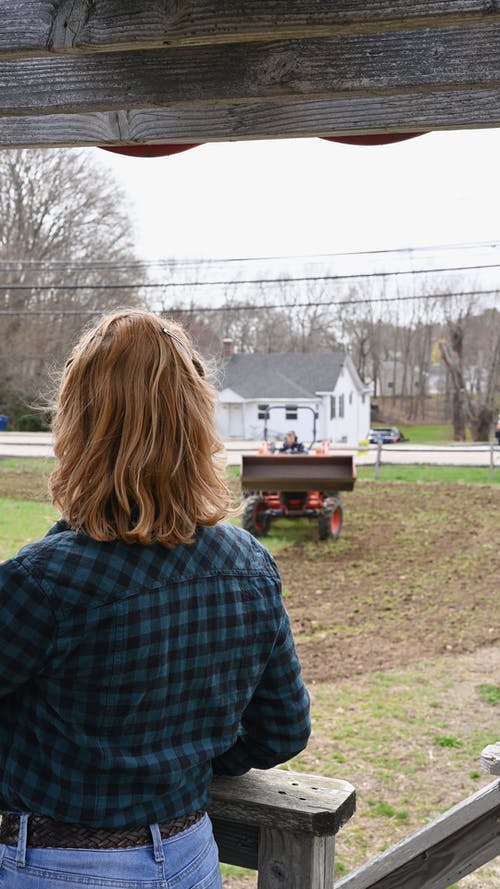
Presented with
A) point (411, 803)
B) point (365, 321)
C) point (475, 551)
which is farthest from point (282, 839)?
point (365, 321)

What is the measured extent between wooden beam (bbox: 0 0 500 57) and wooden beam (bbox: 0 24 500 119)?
139 mm

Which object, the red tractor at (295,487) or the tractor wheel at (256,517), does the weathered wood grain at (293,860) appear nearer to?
the red tractor at (295,487)

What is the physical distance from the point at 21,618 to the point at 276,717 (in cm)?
51

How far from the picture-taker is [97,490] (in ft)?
4.40

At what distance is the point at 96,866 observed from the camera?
131cm

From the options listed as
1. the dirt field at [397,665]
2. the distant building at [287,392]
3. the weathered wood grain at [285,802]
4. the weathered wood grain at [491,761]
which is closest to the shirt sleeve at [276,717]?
the weathered wood grain at [285,802]

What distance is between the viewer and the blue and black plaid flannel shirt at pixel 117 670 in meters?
1.27

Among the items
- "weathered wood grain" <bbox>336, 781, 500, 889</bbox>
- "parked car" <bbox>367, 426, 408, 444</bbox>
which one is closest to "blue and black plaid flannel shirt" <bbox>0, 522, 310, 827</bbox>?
"weathered wood grain" <bbox>336, 781, 500, 889</bbox>

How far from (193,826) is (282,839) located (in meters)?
0.24

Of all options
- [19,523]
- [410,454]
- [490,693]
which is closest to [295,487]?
[19,523]

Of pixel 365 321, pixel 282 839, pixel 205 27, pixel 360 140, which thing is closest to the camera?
pixel 205 27

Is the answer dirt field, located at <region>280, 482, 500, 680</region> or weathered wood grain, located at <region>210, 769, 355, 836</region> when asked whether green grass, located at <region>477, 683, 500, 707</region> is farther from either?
weathered wood grain, located at <region>210, 769, 355, 836</region>

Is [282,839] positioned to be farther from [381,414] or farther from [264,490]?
[381,414]

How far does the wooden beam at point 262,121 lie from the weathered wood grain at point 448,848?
5.60ft
